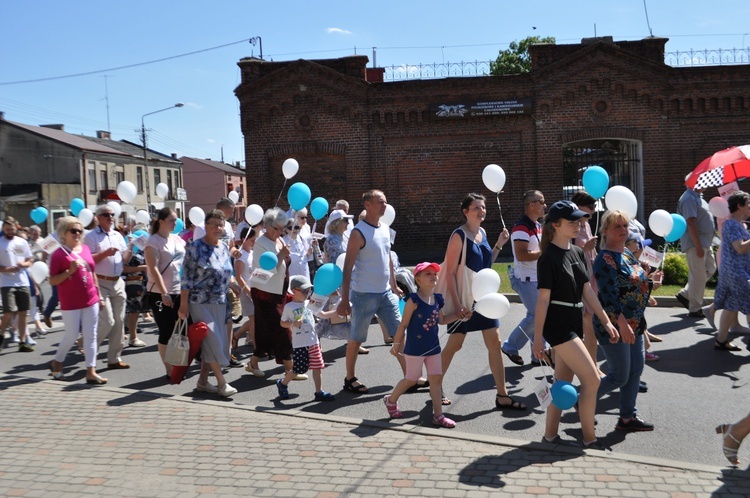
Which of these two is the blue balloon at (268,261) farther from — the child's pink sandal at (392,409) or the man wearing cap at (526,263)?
the man wearing cap at (526,263)

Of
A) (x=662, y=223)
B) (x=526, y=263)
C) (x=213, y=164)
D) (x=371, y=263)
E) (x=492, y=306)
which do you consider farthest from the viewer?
(x=213, y=164)

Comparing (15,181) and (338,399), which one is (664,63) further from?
(15,181)

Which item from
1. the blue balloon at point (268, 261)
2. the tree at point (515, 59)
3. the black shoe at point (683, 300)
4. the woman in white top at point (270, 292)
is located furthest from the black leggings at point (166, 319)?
the tree at point (515, 59)

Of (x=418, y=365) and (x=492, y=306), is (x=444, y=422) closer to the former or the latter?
(x=418, y=365)

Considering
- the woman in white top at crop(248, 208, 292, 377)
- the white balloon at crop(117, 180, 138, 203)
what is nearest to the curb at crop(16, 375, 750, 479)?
the woman in white top at crop(248, 208, 292, 377)

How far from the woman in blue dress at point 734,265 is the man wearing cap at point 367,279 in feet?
12.9

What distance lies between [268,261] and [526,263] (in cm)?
270

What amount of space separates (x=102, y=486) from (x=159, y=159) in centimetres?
5778

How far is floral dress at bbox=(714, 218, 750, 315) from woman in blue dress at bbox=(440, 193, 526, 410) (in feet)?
10.9

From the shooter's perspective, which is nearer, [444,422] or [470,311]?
[444,422]

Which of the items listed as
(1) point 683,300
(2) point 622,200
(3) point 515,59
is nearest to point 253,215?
(2) point 622,200

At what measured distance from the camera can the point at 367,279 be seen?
692 cm

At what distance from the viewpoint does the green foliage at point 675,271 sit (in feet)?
44.0

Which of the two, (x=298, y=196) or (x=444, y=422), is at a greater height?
(x=298, y=196)
